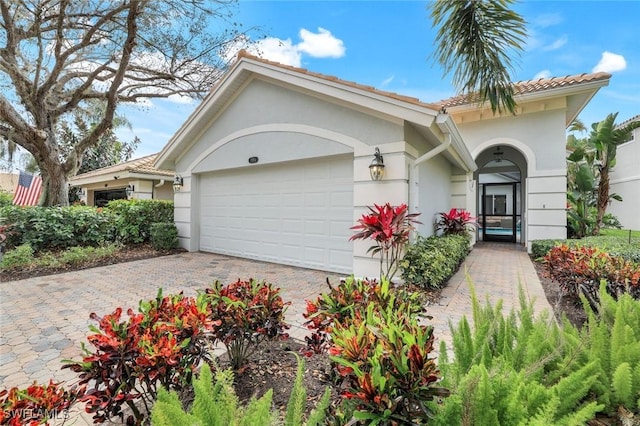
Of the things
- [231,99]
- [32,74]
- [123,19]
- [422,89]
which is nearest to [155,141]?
[32,74]

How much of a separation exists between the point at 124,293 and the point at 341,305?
16.9ft

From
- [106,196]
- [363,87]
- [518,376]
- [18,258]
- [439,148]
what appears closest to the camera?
[518,376]

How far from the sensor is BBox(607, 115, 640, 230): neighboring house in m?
15.5

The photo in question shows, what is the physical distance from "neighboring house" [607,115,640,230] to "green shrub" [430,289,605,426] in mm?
19816

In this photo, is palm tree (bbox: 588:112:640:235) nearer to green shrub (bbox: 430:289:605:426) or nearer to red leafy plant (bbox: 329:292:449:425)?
green shrub (bbox: 430:289:605:426)

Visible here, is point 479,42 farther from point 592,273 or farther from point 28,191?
point 28,191

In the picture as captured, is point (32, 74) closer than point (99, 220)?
No

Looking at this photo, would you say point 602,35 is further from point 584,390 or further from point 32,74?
point 32,74

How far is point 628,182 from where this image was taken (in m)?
16.0

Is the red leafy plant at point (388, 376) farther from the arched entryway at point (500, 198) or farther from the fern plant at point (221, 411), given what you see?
the arched entryway at point (500, 198)

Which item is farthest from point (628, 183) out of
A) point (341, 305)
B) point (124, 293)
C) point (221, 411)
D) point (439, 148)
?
point (124, 293)

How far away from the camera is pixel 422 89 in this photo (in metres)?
10.9

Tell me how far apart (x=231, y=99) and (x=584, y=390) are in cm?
918

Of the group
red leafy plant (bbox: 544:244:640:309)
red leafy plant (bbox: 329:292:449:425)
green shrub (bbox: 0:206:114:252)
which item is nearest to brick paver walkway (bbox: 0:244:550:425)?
red leafy plant (bbox: 544:244:640:309)
